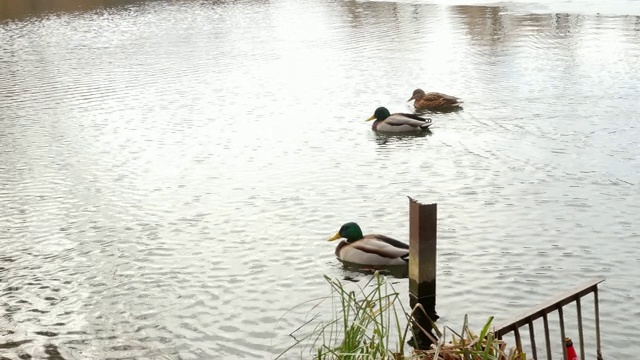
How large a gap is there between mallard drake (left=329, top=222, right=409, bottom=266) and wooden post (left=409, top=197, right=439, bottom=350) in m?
0.83

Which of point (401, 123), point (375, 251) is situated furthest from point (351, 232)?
point (401, 123)

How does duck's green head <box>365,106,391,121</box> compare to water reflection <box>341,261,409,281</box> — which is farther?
duck's green head <box>365,106,391,121</box>

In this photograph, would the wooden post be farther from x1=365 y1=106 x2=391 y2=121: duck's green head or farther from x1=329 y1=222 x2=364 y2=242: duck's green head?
x1=365 y1=106 x2=391 y2=121: duck's green head

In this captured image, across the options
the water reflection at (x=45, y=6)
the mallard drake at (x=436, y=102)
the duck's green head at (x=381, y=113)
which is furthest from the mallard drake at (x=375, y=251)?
the water reflection at (x=45, y=6)

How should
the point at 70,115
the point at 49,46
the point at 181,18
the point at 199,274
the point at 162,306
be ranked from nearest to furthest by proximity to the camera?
the point at 162,306
the point at 199,274
the point at 70,115
the point at 49,46
the point at 181,18

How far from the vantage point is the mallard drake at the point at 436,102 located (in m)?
14.6

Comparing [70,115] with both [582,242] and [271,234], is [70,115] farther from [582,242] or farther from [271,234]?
[582,242]

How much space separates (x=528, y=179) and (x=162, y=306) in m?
4.89

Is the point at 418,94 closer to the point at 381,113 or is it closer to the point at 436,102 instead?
the point at 436,102

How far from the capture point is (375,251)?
8.41 m

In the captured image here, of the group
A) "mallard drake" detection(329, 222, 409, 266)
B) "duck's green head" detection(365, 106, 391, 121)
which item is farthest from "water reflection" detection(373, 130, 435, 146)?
"mallard drake" detection(329, 222, 409, 266)

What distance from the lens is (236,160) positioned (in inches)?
487

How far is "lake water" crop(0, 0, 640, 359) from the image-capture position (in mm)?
7535

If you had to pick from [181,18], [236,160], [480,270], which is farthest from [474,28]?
[480,270]
